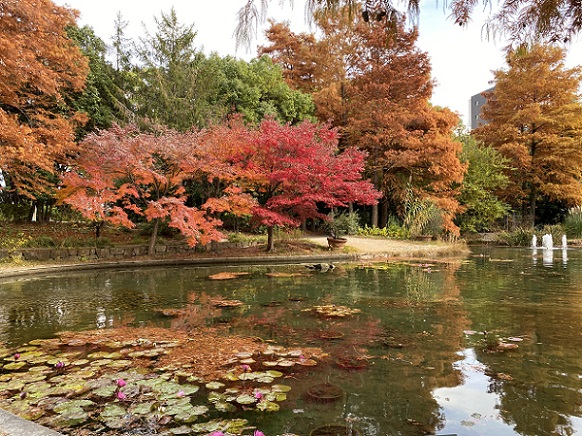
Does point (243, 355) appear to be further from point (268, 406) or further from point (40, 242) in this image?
point (40, 242)

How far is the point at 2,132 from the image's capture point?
8969 mm

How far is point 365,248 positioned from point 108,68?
473 inches

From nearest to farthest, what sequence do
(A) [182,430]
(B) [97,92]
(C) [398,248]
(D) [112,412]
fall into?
(A) [182,430], (D) [112,412], (C) [398,248], (B) [97,92]

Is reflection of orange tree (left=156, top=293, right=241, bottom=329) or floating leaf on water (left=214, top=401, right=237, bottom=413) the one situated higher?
reflection of orange tree (left=156, top=293, right=241, bottom=329)

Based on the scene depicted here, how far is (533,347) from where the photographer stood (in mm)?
3828

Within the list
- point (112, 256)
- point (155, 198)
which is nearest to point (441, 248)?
point (155, 198)

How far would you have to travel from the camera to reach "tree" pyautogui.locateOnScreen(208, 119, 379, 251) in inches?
444

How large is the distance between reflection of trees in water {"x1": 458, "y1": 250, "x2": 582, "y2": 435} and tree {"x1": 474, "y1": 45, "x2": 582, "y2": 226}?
44.2 ft

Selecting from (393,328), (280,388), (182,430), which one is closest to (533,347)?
(393,328)

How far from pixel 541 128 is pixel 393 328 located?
1989cm

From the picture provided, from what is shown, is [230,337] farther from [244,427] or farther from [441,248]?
[441,248]

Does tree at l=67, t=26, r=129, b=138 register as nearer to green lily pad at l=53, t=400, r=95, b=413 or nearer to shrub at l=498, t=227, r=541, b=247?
green lily pad at l=53, t=400, r=95, b=413

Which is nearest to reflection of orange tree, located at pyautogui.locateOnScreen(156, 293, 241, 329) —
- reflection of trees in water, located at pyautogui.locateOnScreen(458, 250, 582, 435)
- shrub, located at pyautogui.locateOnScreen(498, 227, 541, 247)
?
reflection of trees in water, located at pyautogui.locateOnScreen(458, 250, 582, 435)

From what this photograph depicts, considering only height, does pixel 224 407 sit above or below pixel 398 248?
below
